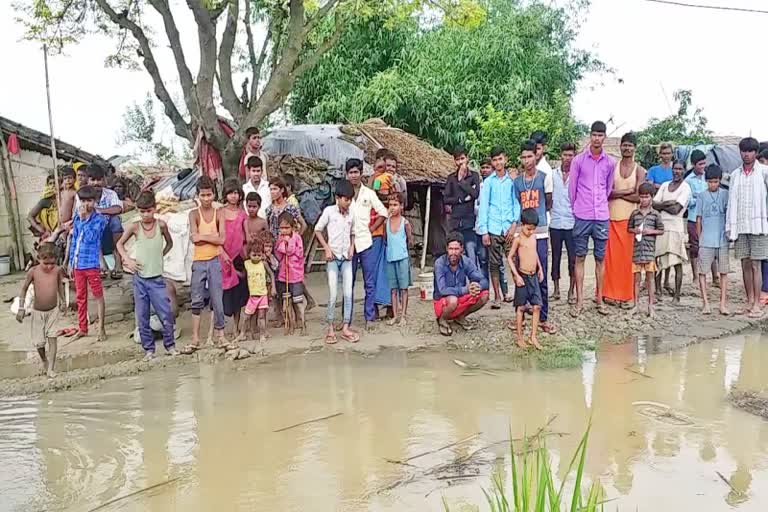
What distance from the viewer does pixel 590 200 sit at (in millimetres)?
7922

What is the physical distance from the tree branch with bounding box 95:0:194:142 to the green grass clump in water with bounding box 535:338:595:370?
5.50 meters

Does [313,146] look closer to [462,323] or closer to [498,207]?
[498,207]

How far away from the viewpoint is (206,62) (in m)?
9.21

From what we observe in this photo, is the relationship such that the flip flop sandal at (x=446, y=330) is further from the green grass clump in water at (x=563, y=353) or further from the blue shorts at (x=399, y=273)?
the green grass clump in water at (x=563, y=353)

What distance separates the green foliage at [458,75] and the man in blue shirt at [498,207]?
7149mm

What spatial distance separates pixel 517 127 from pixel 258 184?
7.49 meters

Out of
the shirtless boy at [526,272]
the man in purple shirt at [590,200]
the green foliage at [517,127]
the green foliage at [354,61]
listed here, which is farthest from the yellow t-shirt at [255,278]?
the green foliage at [354,61]

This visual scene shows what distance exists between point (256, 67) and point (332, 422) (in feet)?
36.8

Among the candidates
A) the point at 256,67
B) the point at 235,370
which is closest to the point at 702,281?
the point at 235,370

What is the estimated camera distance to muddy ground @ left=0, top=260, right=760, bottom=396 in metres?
6.71

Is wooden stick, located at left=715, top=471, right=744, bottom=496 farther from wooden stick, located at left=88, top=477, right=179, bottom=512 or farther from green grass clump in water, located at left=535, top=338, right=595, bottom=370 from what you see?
wooden stick, located at left=88, top=477, right=179, bottom=512

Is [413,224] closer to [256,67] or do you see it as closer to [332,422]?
[256,67]

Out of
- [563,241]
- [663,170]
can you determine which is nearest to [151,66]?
[563,241]

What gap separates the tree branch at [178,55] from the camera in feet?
29.8
